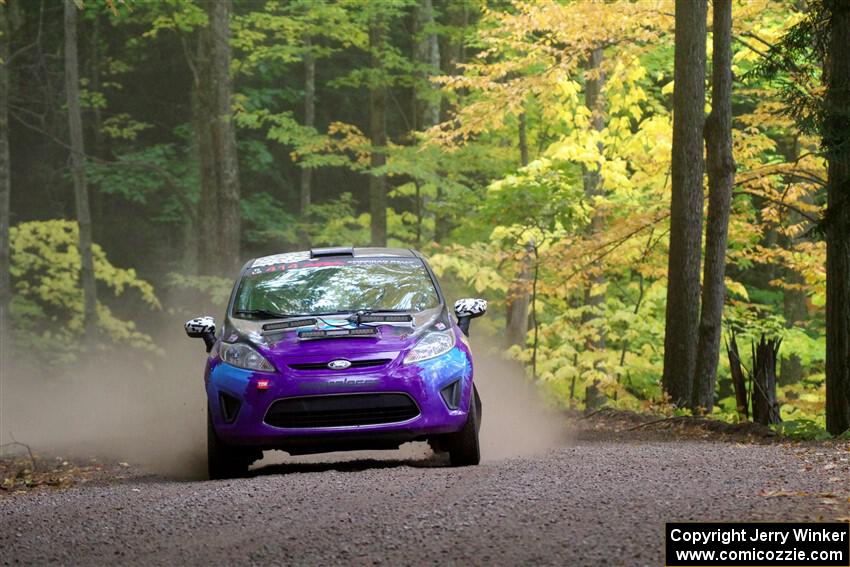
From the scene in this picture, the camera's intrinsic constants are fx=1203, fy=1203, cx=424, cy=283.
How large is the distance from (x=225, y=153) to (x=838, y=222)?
17.6 meters

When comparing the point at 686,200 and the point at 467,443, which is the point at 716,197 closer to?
the point at 686,200

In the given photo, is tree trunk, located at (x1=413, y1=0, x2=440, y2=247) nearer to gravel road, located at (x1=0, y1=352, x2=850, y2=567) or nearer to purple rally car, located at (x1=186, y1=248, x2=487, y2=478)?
purple rally car, located at (x1=186, y1=248, x2=487, y2=478)

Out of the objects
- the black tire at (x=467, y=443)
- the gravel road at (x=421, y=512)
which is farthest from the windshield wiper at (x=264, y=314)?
the black tire at (x=467, y=443)

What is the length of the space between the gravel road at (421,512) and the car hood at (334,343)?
2.98 feet

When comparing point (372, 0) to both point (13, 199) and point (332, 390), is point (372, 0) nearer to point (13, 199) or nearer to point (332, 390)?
point (13, 199)

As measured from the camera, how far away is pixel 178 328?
36281 millimetres

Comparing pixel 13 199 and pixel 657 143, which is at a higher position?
pixel 657 143

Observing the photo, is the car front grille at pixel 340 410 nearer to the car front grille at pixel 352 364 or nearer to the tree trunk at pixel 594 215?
the car front grille at pixel 352 364

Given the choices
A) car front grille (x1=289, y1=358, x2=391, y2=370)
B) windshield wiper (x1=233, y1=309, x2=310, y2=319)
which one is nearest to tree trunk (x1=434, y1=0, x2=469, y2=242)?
windshield wiper (x1=233, y1=309, x2=310, y2=319)

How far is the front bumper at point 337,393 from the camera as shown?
30.4 feet

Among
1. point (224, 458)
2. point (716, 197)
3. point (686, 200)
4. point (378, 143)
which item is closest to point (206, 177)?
point (378, 143)

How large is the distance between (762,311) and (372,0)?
1308cm

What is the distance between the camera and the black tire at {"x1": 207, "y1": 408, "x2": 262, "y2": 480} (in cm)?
963

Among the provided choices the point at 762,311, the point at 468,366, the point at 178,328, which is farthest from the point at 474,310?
the point at 178,328
